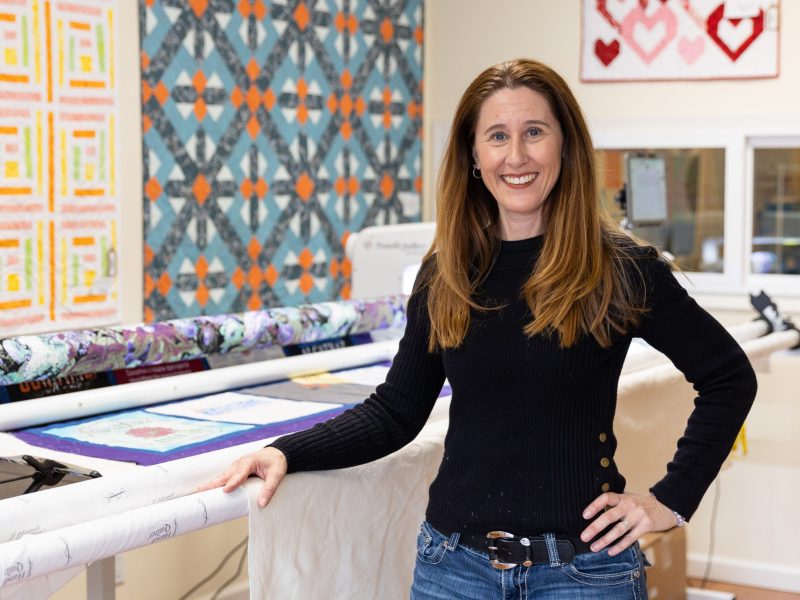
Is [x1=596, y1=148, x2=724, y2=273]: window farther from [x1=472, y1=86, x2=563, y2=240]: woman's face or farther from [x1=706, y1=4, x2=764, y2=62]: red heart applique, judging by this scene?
[x1=472, y1=86, x2=563, y2=240]: woman's face

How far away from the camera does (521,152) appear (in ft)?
5.06

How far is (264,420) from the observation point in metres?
2.01

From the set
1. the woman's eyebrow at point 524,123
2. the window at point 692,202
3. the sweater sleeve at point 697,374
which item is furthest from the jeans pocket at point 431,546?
the window at point 692,202

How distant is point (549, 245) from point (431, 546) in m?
0.42

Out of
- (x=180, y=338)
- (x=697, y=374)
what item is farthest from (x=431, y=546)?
(x=180, y=338)

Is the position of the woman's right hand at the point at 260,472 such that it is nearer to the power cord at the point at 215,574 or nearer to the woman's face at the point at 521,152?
the woman's face at the point at 521,152

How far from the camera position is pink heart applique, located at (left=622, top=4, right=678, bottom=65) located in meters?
4.06

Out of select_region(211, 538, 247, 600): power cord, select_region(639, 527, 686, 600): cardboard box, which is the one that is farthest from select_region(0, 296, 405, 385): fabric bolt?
select_region(639, 527, 686, 600): cardboard box

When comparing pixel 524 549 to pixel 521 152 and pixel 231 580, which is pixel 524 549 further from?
pixel 231 580

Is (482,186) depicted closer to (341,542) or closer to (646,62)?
(341,542)

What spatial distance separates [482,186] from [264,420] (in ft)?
2.00

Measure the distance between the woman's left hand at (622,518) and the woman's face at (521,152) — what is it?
376 mm

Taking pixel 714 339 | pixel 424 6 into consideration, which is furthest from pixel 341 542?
pixel 424 6

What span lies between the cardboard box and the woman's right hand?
87.9 inches
